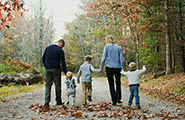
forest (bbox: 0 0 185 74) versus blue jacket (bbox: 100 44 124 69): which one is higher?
forest (bbox: 0 0 185 74)

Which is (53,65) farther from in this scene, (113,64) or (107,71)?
(113,64)

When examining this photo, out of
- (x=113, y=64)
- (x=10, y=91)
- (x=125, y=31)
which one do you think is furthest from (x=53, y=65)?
(x=125, y=31)

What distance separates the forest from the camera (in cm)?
1477

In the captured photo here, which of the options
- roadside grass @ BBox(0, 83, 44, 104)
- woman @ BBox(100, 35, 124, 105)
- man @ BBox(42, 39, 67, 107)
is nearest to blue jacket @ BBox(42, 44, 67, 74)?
man @ BBox(42, 39, 67, 107)

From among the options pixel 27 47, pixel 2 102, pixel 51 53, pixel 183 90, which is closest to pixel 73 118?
pixel 51 53

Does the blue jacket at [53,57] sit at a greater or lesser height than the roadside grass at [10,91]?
greater

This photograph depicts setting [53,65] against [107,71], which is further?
[53,65]

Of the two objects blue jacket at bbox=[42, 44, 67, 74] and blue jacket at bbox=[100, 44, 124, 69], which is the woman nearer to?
blue jacket at bbox=[100, 44, 124, 69]

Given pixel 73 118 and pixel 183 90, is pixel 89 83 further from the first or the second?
pixel 183 90

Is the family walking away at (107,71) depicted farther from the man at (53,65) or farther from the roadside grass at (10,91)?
the roadside grass at (10,91)

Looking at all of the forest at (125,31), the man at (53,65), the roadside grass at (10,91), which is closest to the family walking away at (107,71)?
the man at (53,65)

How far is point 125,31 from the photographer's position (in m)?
21.4

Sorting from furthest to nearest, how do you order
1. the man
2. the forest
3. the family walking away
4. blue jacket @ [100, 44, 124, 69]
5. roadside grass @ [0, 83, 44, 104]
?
the forest → roadside grass @ [0, 83, 44, 104] → the man → blue jacket @ [100, 44, 124, 69] → the family walking away

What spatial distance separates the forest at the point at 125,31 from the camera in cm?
1477
